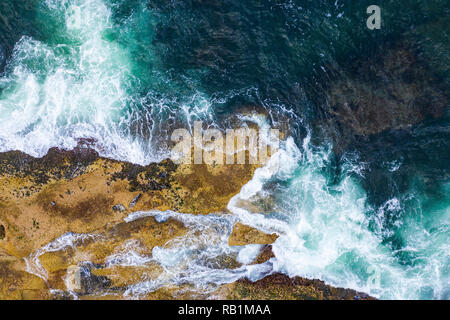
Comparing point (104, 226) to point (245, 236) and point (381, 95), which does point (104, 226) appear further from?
point (381, 95)

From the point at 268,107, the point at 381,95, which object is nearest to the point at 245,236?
the point at 268,107

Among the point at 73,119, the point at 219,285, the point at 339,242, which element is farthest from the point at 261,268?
the point at 73,119

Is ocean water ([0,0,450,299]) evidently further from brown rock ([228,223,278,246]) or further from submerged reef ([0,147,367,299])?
submerged reef ([0,147,367,299])

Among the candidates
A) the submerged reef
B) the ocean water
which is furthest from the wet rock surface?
the submerged reef

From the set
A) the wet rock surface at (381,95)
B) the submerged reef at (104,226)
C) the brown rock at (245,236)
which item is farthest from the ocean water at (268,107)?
the submerged reef at (104,226)

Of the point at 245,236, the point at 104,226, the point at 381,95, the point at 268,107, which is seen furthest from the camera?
the point at 268,107

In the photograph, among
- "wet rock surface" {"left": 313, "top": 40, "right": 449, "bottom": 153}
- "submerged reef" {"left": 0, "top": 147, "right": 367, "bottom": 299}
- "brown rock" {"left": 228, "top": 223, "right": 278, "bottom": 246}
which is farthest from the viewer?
"brown rock" {"left": 228, "top": 223, "right": 278, "bottom": 246}
